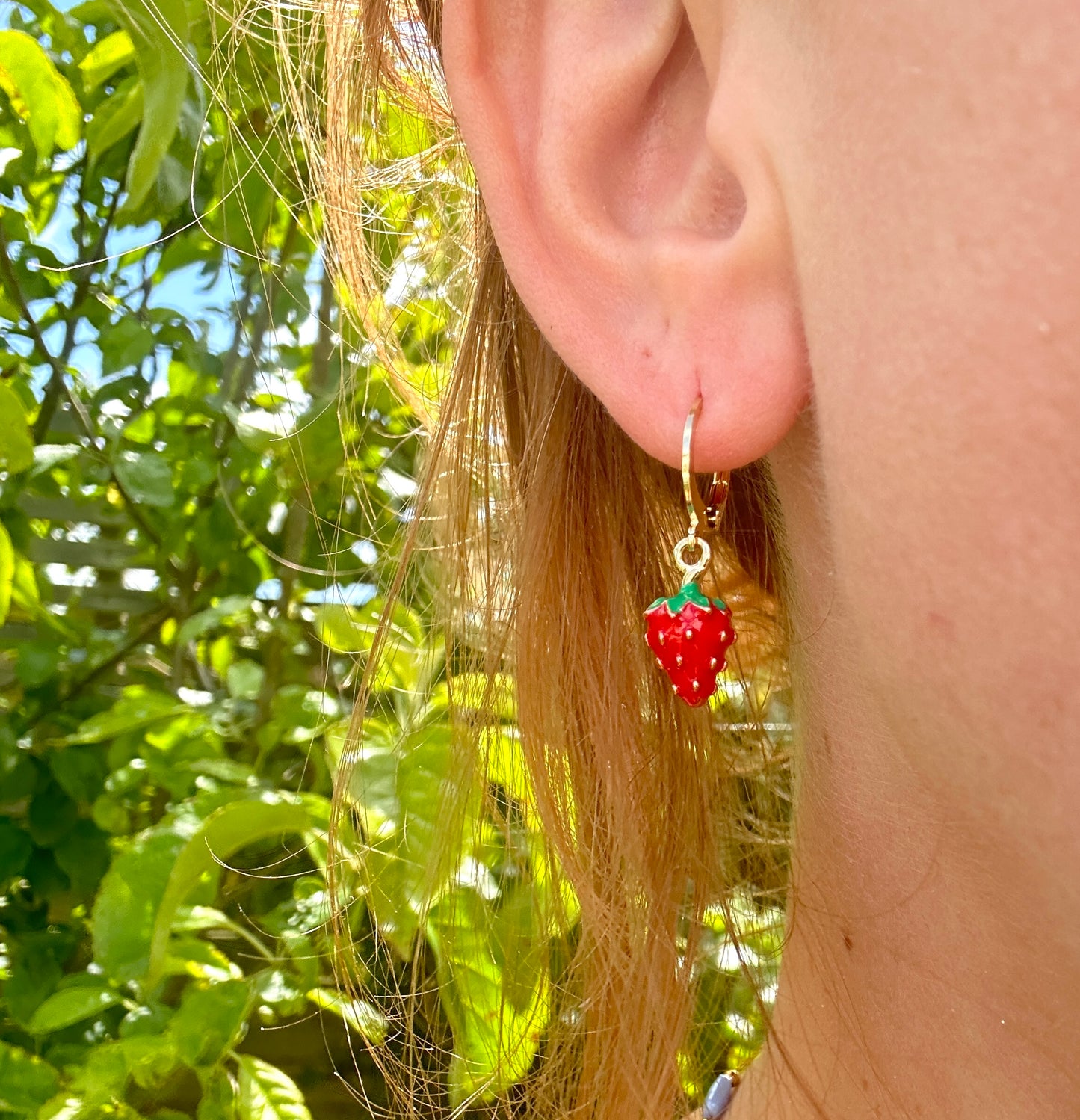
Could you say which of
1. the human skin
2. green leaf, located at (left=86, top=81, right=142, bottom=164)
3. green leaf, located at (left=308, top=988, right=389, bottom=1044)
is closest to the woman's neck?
the human skin

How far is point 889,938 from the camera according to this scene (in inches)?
30.5

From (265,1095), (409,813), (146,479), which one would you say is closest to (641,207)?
(409,813)

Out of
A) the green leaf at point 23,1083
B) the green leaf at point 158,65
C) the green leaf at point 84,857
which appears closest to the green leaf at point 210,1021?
the green leaf at point 23,1083

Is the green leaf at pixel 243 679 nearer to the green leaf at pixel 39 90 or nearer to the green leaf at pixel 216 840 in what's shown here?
the green leaf at pixel 216 840

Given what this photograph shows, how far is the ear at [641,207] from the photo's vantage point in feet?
1.99

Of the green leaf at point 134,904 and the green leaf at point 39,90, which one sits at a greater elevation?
the green leaf at point 39,90

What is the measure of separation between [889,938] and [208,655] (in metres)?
0.97

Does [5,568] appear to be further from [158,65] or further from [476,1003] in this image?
[476,1003]

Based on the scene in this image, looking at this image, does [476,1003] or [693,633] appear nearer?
[693,633]

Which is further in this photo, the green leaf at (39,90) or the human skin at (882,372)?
the green leaf at (39,90)

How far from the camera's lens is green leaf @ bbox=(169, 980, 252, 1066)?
1079mm

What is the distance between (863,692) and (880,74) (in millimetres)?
372

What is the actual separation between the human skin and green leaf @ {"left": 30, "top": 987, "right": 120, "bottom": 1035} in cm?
66

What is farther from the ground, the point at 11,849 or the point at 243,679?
the point at 243,679
